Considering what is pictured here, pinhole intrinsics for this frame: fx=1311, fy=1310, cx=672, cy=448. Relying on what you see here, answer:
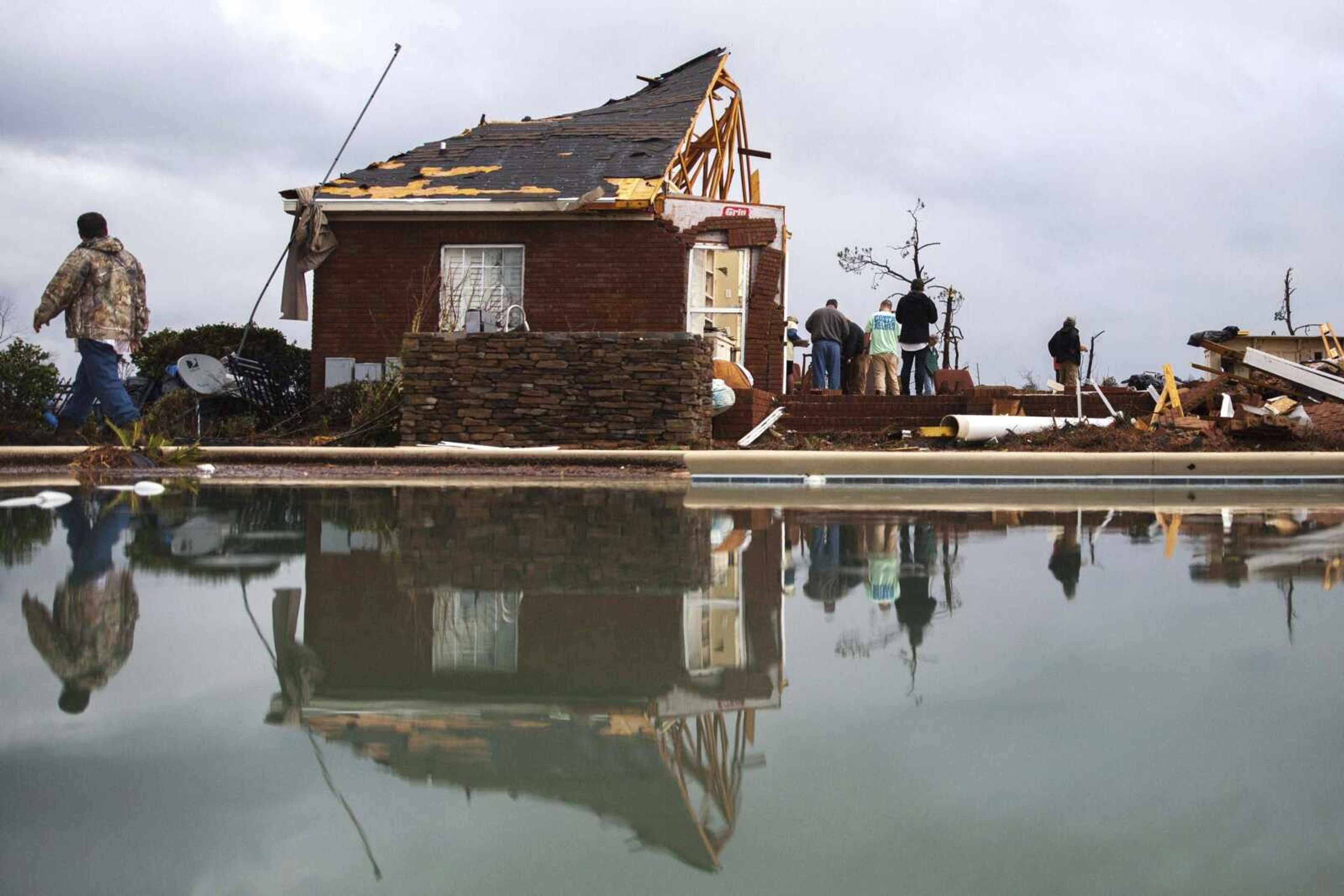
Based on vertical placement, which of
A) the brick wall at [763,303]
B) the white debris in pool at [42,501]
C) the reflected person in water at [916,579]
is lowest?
the reflected person in water at [916,579]

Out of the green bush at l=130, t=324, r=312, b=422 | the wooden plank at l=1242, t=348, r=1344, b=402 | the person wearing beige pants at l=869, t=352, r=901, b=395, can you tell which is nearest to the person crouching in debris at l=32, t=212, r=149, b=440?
the green bush at l=130, t=324, r=312, b=422

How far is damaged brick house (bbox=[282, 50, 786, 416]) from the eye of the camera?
18.8m

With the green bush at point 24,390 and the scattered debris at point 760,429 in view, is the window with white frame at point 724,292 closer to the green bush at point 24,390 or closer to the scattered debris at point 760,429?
the scattered debris at point 760,429

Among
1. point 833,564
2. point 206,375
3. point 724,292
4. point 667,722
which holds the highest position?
point 724,292

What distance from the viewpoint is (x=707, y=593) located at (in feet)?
14.3

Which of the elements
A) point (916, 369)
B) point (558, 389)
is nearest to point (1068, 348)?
point (916, 369)

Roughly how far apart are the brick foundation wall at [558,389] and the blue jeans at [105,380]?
3.10 metres

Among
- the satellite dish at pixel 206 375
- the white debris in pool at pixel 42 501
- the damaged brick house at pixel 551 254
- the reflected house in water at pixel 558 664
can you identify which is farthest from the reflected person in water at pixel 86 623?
the damaged brick house at pixel 551 254

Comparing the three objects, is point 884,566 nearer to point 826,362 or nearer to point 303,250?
point 826,362

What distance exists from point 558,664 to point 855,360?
59.1ft

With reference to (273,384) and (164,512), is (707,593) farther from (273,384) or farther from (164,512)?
(273,384)

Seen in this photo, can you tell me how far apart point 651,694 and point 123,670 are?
4.24ft

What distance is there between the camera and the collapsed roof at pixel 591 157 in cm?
1891

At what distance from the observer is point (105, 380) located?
11961 millimetres
